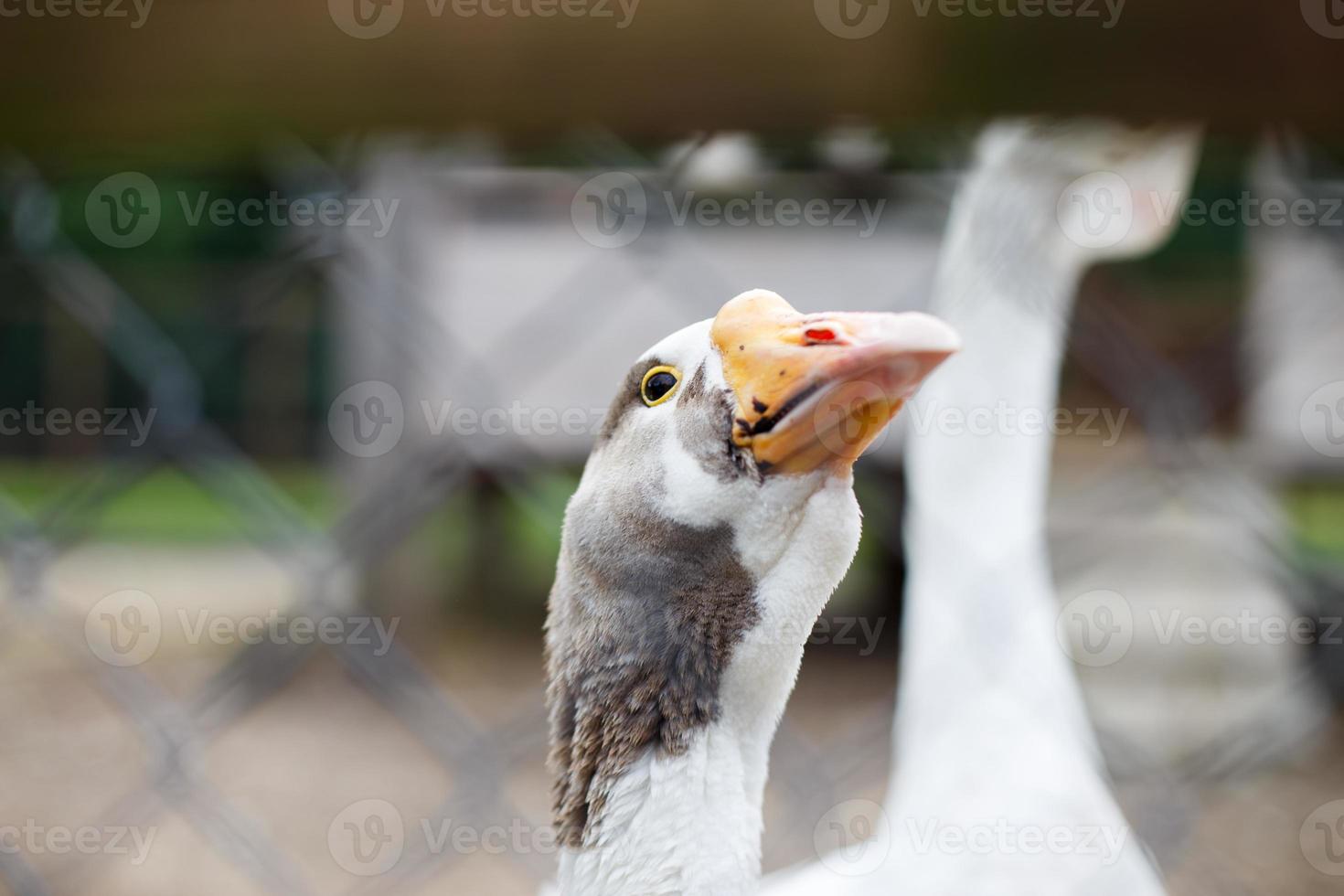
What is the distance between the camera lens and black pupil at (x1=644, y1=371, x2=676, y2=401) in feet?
1.79

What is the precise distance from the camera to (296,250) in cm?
75

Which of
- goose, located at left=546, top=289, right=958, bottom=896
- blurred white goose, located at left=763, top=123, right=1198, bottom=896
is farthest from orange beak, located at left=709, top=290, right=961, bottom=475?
blurred white goose, located at left=763, top=123, right=1198, bottom=896

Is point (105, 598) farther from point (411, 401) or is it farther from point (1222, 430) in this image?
point (1222, 430)

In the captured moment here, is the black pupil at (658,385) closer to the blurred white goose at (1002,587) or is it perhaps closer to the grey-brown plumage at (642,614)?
the grey-brown plumage at (642,614)

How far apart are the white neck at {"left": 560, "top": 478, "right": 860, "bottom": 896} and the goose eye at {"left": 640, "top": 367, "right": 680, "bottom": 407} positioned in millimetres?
82

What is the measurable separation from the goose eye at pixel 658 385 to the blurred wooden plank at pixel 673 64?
14 centimetres

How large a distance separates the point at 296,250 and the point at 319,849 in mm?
1503

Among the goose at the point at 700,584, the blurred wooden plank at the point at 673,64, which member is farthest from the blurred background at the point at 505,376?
the goose at the point at 700,584

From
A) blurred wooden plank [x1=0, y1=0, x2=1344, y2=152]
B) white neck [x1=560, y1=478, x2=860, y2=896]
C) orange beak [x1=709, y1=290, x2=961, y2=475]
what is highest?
blurred wooden plank [x1=0, y1=0, x2=1344, y2=152]

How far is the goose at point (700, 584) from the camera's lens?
0.48 m

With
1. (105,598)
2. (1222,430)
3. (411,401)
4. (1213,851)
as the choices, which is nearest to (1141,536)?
(1222,430)

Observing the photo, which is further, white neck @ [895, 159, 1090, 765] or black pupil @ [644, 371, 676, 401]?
white neck @ [895, 159, 1090, 765]

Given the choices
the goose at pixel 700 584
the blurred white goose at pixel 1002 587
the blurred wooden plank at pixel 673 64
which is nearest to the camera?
the blurred wooden plank at pixel 673 64

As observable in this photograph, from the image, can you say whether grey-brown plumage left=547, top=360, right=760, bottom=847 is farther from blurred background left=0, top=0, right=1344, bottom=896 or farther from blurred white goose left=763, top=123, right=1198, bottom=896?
blurred white goose left=763, top=123, right=1198, bottom=896
